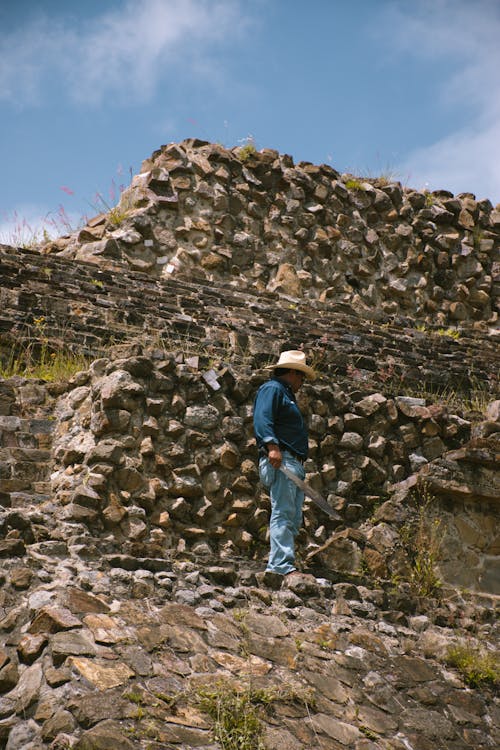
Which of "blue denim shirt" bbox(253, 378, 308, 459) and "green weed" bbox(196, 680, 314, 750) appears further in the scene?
"blue denim shirt" bbox(253, 378, 308, 459)

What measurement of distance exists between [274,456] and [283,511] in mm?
413

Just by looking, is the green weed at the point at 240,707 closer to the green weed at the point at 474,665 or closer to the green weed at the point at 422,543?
the green weed at the point at 474,665

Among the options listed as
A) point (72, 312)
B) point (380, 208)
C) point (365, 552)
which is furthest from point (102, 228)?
point (365, 552)

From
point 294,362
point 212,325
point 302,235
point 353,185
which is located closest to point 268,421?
point 294,362

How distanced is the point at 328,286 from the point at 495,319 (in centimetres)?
345

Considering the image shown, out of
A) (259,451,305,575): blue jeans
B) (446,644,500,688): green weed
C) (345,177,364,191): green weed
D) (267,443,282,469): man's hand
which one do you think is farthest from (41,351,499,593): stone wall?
(345,177,364,191): green weed

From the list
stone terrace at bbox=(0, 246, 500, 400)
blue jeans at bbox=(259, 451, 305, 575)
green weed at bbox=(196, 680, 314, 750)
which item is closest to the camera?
green weed at bbox=(196, 680, 314, 750)

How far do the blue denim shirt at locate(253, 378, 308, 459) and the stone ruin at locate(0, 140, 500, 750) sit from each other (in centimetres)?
58

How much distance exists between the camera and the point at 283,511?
20.4 feet

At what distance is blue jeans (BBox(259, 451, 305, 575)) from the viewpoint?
6059 mm

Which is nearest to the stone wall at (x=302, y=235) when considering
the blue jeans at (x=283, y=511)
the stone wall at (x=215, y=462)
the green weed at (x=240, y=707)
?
the stone wall at (x=215, y=462)

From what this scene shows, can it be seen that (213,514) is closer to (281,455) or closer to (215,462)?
(215,462)

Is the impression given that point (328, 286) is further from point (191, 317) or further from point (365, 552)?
point (365, 552)

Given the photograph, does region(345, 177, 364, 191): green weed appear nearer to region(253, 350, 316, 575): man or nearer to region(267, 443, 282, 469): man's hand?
region(253, 350, 316, 575): man
